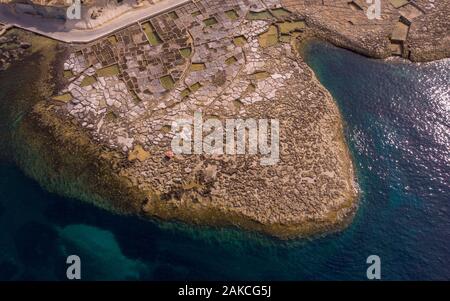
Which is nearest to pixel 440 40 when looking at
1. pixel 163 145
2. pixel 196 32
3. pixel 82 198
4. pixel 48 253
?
pixel 196 32

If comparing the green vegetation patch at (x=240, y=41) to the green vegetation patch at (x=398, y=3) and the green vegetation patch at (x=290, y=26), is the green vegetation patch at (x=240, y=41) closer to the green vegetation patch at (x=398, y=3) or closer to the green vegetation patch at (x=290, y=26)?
the green vegetation patch at (x=290, y=26)

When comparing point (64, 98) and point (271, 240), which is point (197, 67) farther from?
point (271, 240)

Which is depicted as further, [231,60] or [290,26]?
[290,26]

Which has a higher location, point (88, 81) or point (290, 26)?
point (290, 26)

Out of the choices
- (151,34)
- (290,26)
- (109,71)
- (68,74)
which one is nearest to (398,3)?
(290,26)

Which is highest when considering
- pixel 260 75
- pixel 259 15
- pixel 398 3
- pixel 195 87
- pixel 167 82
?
pixel 398 3

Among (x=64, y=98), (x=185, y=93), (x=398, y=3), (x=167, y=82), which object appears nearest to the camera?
(x=185, y=93)

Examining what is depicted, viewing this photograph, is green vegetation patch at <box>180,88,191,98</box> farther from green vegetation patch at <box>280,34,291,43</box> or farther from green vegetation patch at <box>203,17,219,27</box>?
green vegetation patch at <box>280,34,291,43</box>
